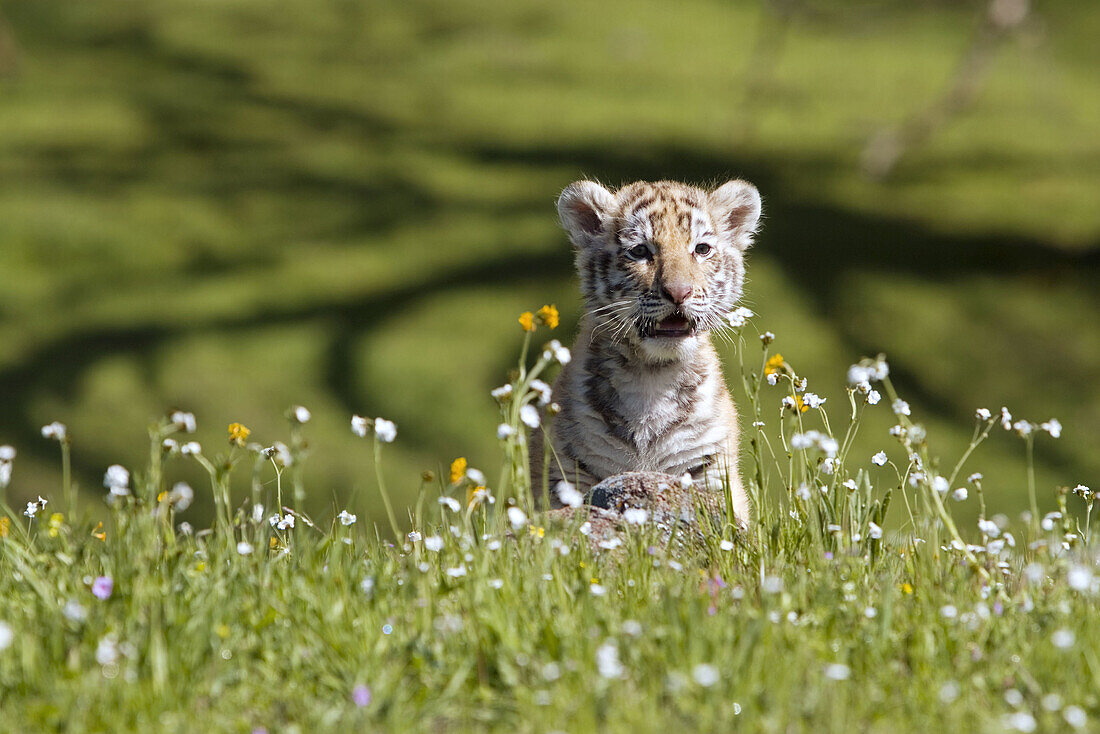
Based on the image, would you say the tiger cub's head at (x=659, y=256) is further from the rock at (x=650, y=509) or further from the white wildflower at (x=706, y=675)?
the white wildflower at (x=706, y=675)

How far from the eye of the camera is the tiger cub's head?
21.5ft

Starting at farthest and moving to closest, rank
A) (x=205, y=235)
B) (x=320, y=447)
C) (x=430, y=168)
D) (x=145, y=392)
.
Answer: (x=430, y=168) → (x=205, y=235) → (x=145, y=392) → (x=320, y=447)

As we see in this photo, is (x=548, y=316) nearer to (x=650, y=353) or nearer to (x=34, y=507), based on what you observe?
(x=650, y=353)

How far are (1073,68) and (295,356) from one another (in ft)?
46.3

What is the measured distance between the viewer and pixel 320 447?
557 inches

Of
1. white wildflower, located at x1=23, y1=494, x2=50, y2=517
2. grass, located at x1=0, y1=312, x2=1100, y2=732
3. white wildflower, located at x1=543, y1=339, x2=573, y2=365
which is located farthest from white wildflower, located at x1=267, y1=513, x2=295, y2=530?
white wildflower, located at x1=543, y1=339, x2=573, y2=365

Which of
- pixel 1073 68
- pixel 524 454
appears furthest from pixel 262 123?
pixel 524 454

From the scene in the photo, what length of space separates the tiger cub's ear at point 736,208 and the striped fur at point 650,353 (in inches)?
5.7

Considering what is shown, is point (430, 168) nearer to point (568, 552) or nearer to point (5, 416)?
point (5, 416)

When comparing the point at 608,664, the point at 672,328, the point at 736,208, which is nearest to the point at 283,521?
the point at 608,664

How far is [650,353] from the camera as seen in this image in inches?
265

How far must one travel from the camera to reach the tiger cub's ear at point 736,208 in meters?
7.32

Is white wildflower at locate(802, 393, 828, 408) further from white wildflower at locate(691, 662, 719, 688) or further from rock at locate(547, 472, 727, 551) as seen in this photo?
white wildflower at locate(691, 662, 719, 688)

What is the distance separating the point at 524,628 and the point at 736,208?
13.6 feet
